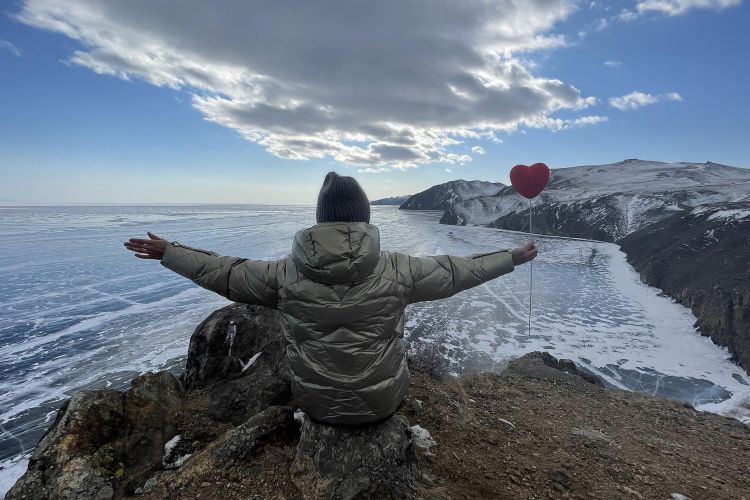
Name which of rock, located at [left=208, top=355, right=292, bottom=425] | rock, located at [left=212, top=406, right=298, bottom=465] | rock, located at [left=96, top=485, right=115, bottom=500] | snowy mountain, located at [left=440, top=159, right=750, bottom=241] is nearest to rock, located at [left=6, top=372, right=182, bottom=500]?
rock, located at [left=96, top=485, right=115, bottom=500]

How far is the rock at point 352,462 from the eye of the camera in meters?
2.71

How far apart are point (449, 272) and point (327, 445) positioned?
1.63 meters

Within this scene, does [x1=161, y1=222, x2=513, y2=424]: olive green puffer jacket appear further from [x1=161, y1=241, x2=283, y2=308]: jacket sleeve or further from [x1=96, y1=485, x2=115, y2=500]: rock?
[x1=96, y1=485, x2=115, y2=500]: rock

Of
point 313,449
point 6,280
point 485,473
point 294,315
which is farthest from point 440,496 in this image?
point 6,280

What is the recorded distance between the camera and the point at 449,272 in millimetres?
2842

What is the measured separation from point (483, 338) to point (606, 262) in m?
23.1

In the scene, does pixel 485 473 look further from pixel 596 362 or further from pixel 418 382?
pixel 596 362

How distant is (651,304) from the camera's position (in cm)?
1739

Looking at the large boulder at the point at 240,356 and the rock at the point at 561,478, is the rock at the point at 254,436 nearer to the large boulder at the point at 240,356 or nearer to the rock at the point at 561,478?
the large boulder at the point at 240,356

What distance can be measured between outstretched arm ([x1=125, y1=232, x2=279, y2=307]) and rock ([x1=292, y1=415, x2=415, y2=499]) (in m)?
1.15

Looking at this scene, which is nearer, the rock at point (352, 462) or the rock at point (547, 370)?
the rock at point (352, 462)

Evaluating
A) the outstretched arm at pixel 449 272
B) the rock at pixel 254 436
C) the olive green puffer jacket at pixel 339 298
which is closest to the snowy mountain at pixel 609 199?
the outstretched arm at pixel 449 272

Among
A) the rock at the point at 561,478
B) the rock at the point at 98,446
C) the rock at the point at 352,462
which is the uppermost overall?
the rock at the point at 352,462

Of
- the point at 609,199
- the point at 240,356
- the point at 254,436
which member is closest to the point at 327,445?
the point at 254,436
